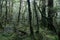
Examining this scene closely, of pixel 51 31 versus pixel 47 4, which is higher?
pixel 47 4

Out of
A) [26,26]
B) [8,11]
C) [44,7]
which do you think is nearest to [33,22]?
[26,26]

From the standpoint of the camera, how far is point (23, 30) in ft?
9.85

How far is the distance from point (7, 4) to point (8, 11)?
0.16m

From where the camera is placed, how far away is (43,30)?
2.93 m

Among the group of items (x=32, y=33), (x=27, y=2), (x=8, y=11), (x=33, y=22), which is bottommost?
(x=32, y=33)

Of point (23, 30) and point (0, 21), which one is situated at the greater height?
point (0, 21)

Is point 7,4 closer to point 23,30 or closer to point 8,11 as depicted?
point 8,11

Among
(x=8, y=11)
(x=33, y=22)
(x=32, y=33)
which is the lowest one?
(x=32, y=33)

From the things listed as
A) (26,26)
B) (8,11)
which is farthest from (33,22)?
(8,11)

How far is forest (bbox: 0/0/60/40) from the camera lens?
2936 mm

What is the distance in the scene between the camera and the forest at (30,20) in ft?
9.63

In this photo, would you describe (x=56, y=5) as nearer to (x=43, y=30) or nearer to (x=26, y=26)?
(x=43, y=30)

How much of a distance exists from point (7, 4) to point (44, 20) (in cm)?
88

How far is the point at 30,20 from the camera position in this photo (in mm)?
2977
